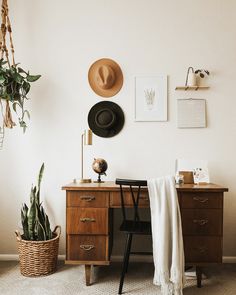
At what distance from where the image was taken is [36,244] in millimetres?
2506

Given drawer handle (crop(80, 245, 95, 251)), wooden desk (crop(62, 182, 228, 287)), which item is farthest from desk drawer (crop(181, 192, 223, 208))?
drawer handle (crop(80, 245, 95, 251))

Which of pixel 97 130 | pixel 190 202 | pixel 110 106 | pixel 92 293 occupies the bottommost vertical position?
pixel 92 293

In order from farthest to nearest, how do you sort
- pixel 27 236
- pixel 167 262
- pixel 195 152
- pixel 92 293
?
1. pixel 195 152
2. pixel 27 236
3. pixel 92 293
4. pixel 167 262

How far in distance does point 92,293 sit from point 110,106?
5.34 ft

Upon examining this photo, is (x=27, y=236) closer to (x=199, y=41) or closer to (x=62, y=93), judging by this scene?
(x=62, y=93)

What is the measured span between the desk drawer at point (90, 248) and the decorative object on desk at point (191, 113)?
1.31m

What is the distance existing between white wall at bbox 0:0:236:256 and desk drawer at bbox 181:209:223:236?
64cm

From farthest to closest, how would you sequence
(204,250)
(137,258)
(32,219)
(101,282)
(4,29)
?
(137,258) < (4,29) < (32,219) < (101,282) < (204,250)

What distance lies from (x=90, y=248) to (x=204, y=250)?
34.1 inches

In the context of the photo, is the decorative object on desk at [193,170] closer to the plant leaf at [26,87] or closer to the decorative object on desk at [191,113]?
the decorative object on desk at [191,113]

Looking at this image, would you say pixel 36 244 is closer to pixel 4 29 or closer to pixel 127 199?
pixel 127 199

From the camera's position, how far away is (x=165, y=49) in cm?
291

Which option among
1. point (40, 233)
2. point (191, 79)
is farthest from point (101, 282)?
point (191, 79)

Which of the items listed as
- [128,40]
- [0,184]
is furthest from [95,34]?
[0,184]
